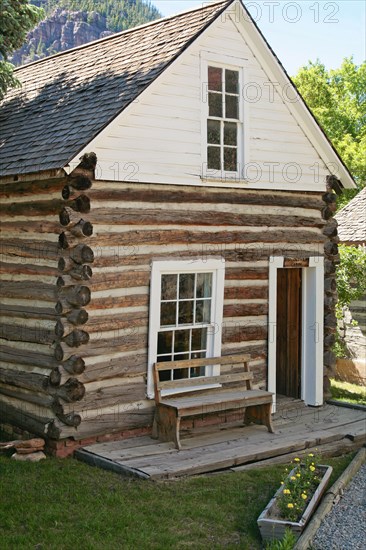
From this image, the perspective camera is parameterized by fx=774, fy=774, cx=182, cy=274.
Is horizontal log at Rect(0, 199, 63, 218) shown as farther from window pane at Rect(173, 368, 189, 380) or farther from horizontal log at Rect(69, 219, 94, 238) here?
window pane at Rect(173, 368, 189, 380)

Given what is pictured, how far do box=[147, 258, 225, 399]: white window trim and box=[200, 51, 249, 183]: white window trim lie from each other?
1257 mm

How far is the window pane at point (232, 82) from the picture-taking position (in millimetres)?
11688

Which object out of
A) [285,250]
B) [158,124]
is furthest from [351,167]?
[158,124]

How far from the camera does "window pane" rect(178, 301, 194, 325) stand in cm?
1122

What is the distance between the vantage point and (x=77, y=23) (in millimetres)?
72500

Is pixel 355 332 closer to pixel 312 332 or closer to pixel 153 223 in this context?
pixel 312 332

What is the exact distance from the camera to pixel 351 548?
7.77m

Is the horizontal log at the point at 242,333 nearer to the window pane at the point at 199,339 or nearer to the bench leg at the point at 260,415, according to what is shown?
the window pane at the point at 199,339

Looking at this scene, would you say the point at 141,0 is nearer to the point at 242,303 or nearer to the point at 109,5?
the point at 109,5

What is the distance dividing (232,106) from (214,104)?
379mm

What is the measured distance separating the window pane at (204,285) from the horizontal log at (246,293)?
0.94 ft

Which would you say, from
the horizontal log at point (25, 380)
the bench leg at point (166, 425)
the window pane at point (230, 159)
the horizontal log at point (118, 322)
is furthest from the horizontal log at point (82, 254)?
the window pane at point (230, 159)

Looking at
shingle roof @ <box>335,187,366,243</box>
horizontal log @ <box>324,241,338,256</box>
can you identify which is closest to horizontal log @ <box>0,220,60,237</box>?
horizontal log @ <box>324,241,338,256</box>

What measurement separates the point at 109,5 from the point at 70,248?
218 ft
